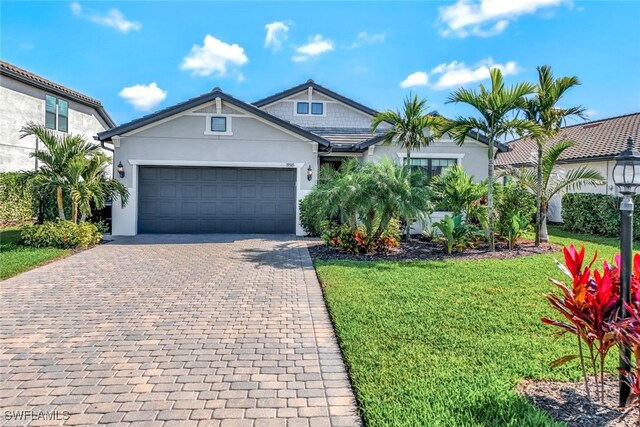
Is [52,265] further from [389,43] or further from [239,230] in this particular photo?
[389,43]

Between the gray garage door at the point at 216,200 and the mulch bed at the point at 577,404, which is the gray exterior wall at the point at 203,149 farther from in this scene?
the mulch bed at the point at 577,404

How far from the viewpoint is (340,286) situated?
7.05 metres

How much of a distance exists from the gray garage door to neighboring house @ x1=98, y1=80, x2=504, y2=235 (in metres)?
0.03

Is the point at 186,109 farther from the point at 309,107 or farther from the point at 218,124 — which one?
the point at 309,107

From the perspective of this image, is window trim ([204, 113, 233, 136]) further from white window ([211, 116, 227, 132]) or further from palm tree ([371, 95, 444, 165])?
palm tree ([371, 95, 444, 165])

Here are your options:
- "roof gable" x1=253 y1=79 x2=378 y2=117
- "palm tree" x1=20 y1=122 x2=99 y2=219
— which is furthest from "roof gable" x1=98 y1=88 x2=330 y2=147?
"roof gable" x1=253 y1=79 x2=378 y2=117

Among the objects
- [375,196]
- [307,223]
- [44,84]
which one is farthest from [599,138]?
[44,84]

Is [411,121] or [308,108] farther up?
[308,108]

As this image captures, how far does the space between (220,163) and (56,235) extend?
5454 millimetres

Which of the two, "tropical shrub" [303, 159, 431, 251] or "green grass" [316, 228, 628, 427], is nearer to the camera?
"green grass" [316, 228, 628, 427]

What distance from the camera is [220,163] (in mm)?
13773

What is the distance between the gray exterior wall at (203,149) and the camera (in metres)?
13.4

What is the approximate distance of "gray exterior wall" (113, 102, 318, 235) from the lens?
44.0 feet

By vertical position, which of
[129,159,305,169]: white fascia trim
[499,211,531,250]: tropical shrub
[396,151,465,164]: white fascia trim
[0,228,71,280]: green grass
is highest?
[396,151,465,164]: white fascia trim
